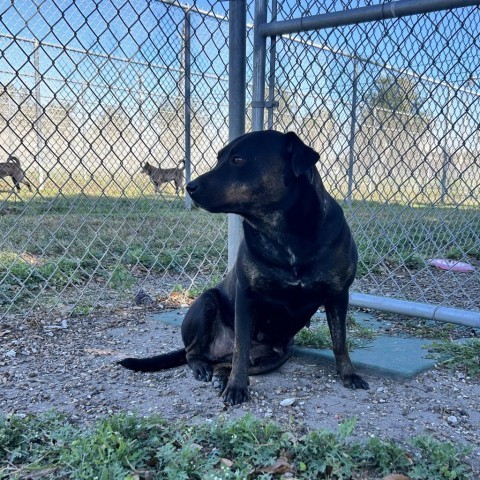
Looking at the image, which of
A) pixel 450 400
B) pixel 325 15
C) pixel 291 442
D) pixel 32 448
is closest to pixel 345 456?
pixel 291 442

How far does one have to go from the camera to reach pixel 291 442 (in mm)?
1902

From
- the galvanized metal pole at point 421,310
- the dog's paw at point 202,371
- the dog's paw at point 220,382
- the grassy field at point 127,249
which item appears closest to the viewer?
the dog's paw at point 220,382

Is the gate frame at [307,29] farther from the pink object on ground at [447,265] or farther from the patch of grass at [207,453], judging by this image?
the pink object on ground at [447,265]

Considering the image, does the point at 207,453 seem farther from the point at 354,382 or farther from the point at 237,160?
the point at 237,160

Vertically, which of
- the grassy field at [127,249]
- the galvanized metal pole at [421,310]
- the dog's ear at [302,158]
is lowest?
the galvanized metal pole at [421,310]

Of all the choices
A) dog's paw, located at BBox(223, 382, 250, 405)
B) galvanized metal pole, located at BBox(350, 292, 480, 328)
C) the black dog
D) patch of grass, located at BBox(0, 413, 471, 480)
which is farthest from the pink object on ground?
patch of grass, located at BBox(0, 413, 471, 480)

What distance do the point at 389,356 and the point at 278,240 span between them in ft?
3.11

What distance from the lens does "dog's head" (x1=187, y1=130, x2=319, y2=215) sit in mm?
2352

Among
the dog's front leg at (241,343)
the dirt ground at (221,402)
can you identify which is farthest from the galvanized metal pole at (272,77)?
the dirt ground at (221,402)

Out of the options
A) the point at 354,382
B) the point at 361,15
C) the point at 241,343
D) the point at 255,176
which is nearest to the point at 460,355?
the point at 354,382

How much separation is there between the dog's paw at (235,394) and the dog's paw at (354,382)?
0.48 metres

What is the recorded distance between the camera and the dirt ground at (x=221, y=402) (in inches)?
86.3

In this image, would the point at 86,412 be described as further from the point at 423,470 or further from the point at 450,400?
the point at 450,400

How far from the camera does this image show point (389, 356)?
2.89m
